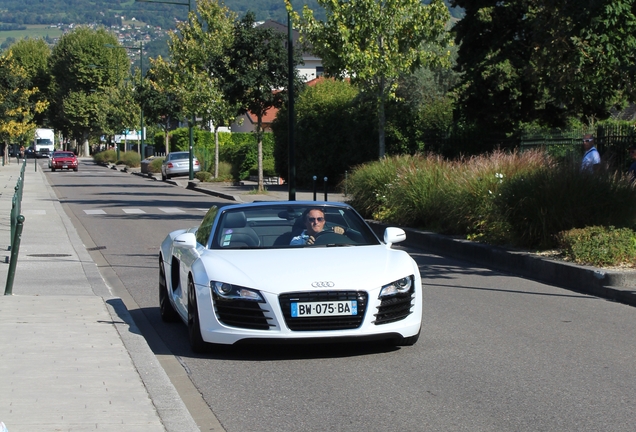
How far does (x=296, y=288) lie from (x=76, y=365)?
5.81 ft

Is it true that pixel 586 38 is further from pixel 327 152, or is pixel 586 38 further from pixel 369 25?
pixel 327 152

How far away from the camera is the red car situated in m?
67.3

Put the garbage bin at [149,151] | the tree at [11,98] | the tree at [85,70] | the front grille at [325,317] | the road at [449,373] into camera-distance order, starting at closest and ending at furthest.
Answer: the road at [449,373]
the front grille at [325,317]
the tree at [11,98]
the garbage bin at [149,151]
the tree at [85,70]

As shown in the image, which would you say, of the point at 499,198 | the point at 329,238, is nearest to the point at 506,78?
the point at 499,198

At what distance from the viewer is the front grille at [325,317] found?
24.7 feet

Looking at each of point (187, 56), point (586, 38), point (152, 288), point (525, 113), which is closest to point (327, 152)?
point (525, 113)

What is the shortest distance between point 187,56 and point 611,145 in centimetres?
3008

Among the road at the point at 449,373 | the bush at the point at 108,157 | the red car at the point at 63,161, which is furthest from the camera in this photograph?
the bush at the point at 108,157

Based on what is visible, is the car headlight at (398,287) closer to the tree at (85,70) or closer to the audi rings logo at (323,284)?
the audi rings logo at (323,284)

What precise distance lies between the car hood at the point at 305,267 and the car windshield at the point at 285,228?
0.84 feet

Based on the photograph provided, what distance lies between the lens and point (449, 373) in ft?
24.2

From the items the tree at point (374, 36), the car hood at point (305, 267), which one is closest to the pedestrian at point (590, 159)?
the car hood at point (305, 267)

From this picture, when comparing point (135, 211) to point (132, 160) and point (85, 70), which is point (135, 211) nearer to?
point (132, 160)

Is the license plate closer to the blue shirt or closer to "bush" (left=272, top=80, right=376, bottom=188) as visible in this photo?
the blue shirt
